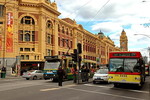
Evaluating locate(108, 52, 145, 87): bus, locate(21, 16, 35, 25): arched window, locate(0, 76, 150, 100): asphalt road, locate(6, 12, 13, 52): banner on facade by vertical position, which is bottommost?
locate(0, 76, 150, 100): asphalt road

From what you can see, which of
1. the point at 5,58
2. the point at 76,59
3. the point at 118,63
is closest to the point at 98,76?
the point at 76,59

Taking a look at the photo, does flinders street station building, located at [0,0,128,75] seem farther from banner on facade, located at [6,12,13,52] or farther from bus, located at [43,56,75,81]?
bus, located at [43,56,75,81]

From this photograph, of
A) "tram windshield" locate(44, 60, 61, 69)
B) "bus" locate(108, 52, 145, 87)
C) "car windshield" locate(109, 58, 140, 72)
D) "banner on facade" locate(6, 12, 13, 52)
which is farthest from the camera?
"banner on facade" locate(6, 12, 13, 52)

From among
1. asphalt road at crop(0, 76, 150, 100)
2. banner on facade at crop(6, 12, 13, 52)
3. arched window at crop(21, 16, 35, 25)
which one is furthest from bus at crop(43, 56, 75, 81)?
arched window at crop(21, 16, 35, 25)

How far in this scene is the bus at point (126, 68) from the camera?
13844mm

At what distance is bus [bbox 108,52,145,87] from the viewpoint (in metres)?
13.8

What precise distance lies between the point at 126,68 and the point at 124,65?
0.88 feet

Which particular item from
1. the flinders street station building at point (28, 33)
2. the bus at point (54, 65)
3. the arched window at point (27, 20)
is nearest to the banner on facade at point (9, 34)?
the flinders street station building at point (28, 33)

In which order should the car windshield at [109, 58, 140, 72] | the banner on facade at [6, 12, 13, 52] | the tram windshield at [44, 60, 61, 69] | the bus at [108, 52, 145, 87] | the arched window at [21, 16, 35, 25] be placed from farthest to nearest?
1. the arched window at [21, 16, 35, 25]
2. the banner on facade at [6, 12, 13, 52]
3. the tram windshield at [44, 60, 61, 69]
4. the car windshield at [109, 58, 140, 72]
5. the bus at [108, 52, 145, 87]

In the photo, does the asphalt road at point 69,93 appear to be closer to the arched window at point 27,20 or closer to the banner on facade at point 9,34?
the banner on facade at point 9,34

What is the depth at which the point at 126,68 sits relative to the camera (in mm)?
14102

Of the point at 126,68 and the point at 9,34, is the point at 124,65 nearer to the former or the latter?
the point at 126,68

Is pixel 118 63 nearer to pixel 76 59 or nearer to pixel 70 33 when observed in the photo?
pixel 76 59

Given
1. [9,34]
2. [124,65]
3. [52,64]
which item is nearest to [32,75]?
[52,64]
